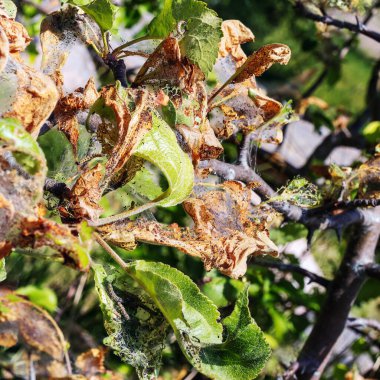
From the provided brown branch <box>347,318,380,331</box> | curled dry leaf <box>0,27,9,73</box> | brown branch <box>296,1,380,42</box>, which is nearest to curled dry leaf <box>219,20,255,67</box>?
curled dry leaf <box>0,27,9,73</box>

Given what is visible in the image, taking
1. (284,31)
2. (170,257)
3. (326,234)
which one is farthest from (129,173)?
(284,31)

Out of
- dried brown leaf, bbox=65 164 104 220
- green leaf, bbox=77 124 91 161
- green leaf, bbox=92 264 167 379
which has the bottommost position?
green leaf, bbox=92 264 167 379

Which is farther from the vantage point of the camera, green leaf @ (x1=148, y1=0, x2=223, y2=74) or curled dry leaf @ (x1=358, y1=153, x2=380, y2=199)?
curled dry leaf @ (x1=358, y1=153, x2=380, y2=199)

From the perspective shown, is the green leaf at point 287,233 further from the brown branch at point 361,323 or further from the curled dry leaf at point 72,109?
the curled dry leaf at point 72,109

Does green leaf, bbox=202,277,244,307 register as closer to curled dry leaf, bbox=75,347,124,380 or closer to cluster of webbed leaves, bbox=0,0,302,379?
curled dry leaf, bbox=75,347,124,380

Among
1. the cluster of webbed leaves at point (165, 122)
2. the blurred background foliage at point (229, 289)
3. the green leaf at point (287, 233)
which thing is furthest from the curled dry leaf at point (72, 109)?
the green leaf at point (287, 233)

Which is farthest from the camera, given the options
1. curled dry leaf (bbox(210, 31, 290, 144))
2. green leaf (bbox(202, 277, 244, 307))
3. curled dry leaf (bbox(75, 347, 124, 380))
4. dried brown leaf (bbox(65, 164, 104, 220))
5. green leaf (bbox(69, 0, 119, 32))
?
green leaf (bbox(202, 277, 244, 307))
